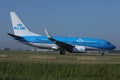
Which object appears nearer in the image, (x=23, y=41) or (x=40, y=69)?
(x=40, y=69)

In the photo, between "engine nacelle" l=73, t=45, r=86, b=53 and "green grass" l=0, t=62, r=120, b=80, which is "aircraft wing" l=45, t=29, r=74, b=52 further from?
"green grass" l=0, t=62, r=120, b=80

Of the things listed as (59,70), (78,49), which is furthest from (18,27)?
(59,70)

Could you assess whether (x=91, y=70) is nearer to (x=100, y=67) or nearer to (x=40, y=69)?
(x=100, y=67)

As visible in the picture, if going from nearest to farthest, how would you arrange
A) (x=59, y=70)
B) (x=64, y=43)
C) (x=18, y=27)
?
1. (x=59, y=70)
2. (x=64, y=43)
3. (x=18, y=27)

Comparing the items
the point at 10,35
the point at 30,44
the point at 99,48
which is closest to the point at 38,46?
the point at 30,44

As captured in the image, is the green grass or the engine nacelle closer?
the green grass

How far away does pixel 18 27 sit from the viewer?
79.8 m

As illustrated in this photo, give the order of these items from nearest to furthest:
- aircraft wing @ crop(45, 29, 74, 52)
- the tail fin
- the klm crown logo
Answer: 1. aircraft wing @ crop(45, 29, 74, 52)
2. the tail fin
3. the klm crown logo

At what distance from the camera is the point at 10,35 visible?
73.8m

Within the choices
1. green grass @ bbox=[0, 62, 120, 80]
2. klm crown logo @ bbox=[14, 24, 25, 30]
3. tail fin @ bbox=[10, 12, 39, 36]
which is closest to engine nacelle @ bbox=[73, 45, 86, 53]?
tail fin @ bbox=[10, 12, 39, 36]

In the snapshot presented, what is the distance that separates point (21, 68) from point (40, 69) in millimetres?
1727

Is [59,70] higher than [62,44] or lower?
lower

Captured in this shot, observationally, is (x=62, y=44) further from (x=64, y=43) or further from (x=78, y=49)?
(x=78, y=49)

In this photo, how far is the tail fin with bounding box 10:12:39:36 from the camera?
258ft
